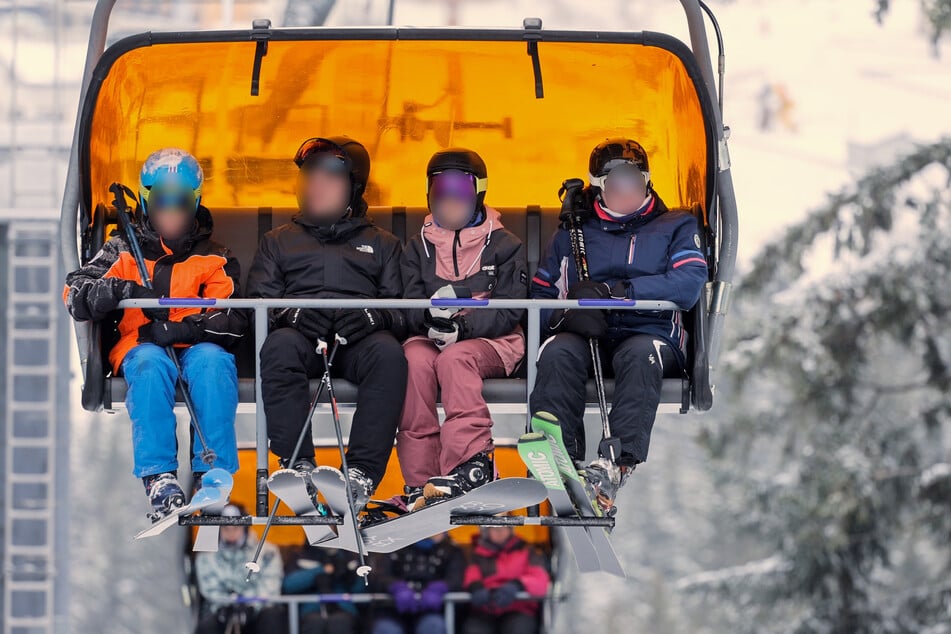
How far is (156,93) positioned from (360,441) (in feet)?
7.35

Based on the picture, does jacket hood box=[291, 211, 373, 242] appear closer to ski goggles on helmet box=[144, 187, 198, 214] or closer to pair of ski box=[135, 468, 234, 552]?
ski goggles on helmet box=[144, 187, 198, 214]

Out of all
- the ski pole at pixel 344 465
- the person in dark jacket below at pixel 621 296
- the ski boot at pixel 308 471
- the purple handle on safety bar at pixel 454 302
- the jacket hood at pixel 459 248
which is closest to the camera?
the ski pole at pixel 344 465

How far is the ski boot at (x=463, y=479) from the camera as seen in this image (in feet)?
18.7

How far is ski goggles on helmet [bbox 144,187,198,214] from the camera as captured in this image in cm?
625

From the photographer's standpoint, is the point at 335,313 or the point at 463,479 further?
the point at 335,313

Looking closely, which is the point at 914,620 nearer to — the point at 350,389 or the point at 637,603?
the point at 350,389

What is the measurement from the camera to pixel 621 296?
6012mm

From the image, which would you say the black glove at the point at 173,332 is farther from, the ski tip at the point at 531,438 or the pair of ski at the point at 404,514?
the ski tip at the point at 531,438

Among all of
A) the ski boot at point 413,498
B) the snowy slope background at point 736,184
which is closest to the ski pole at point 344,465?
the ski boot at point 413,498

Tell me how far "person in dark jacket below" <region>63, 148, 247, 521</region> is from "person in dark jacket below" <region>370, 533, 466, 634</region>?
12.8 feet

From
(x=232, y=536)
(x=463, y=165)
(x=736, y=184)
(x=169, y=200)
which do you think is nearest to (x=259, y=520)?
(x=169, y=200)

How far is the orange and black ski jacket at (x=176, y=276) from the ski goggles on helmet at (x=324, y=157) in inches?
17.1

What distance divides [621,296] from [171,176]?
172cm

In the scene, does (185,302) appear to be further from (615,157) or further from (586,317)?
(615,157)
